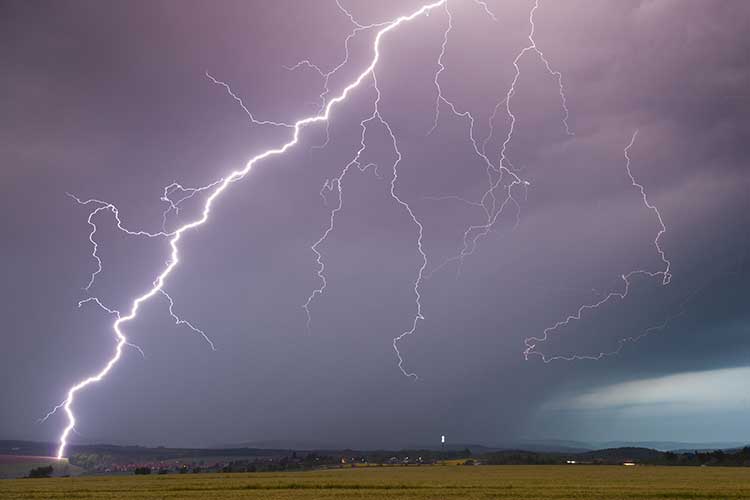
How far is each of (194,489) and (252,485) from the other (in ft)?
9.46

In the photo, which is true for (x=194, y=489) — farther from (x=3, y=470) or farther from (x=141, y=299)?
(x=3, y=470)

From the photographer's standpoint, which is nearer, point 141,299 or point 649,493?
point 649,493

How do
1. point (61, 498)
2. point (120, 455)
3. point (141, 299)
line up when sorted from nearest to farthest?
1. point (61, 498)
2. point (141, 299)
3. point (120, 455)

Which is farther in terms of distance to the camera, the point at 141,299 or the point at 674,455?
the point at 674,455

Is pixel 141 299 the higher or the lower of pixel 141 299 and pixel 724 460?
the higher

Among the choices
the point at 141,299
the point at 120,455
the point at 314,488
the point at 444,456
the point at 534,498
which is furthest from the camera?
the point at 120,455

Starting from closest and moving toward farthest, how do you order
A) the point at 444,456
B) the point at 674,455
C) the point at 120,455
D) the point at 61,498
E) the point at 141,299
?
the point at 61,498 → the point at 141,299 → the point at 674,455 → the point at 444,456 → the point at 120,455

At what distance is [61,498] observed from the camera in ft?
74.6

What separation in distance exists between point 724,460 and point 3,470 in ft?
239

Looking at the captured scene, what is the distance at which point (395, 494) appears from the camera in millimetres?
23219

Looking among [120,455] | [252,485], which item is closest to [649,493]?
[252,485]

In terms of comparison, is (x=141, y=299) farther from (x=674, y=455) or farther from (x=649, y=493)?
(x=674, y=455)

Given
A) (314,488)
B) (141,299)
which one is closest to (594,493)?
(314,488)

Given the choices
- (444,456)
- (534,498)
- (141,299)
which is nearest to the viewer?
(534,498)
